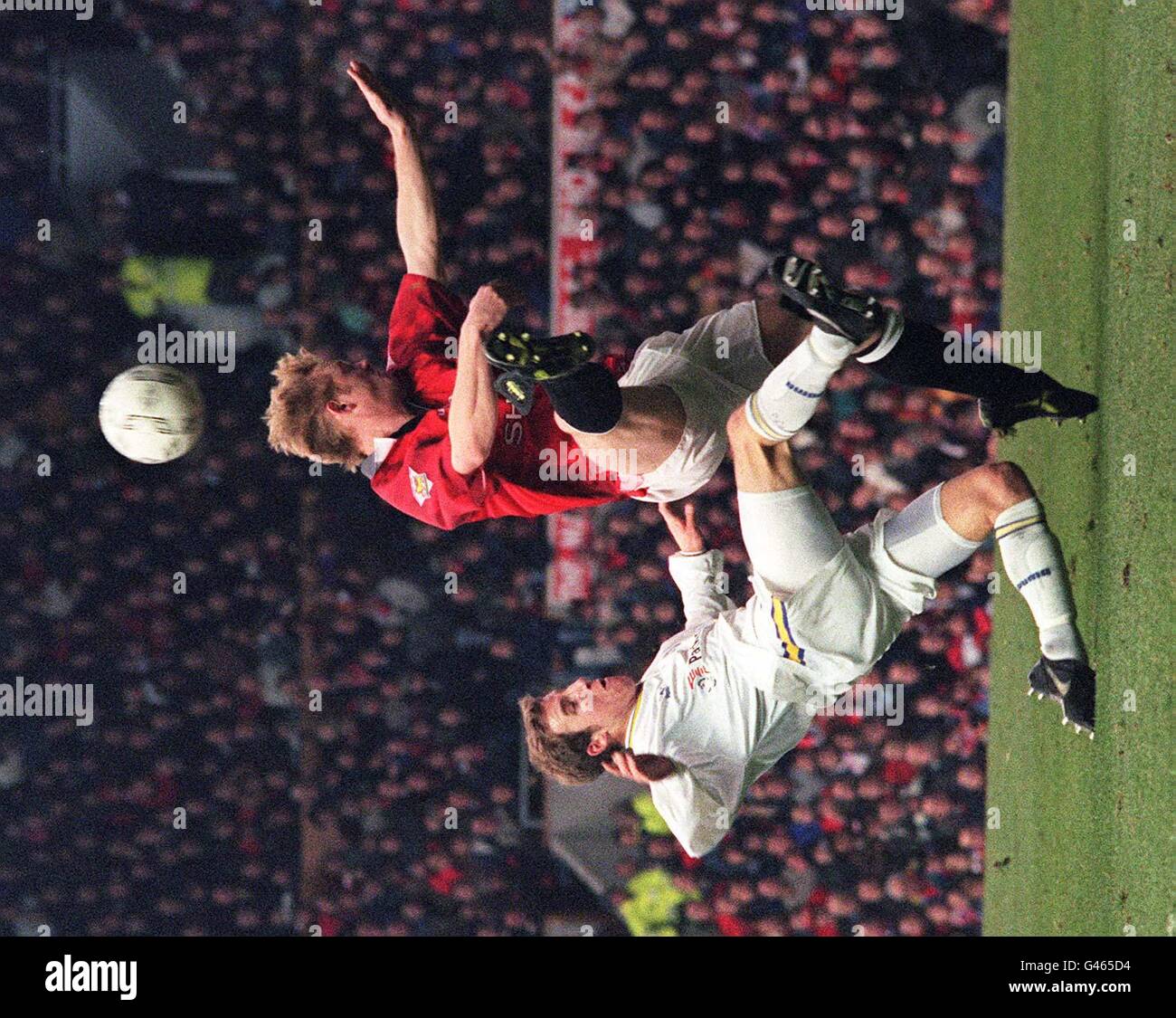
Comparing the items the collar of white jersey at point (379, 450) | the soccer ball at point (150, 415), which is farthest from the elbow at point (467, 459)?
the soccer ball at point (150, 415)

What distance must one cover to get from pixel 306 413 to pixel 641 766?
1.60 meters

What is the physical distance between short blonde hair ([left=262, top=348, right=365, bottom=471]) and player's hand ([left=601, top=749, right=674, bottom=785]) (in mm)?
1413

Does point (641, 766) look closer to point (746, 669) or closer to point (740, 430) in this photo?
point (746, 669)

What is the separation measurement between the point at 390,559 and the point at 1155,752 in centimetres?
459

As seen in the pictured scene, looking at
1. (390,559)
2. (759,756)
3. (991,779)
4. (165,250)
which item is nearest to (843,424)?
(991,779)

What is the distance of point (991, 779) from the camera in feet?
21.9

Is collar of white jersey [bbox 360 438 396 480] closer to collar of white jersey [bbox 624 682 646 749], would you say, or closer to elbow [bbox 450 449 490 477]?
elbow [bbox 450 449 490 477]

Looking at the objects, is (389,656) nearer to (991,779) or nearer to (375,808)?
(375,808)

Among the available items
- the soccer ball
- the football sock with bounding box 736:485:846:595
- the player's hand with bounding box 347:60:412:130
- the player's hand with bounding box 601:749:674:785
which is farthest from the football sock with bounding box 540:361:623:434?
the soccer ball

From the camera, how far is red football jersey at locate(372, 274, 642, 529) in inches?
170

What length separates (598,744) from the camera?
433 centimetres

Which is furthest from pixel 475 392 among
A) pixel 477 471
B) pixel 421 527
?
pixel 421 527

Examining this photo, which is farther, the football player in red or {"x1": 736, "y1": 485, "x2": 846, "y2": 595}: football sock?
the football player in red

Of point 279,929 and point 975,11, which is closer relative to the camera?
point 975,11
